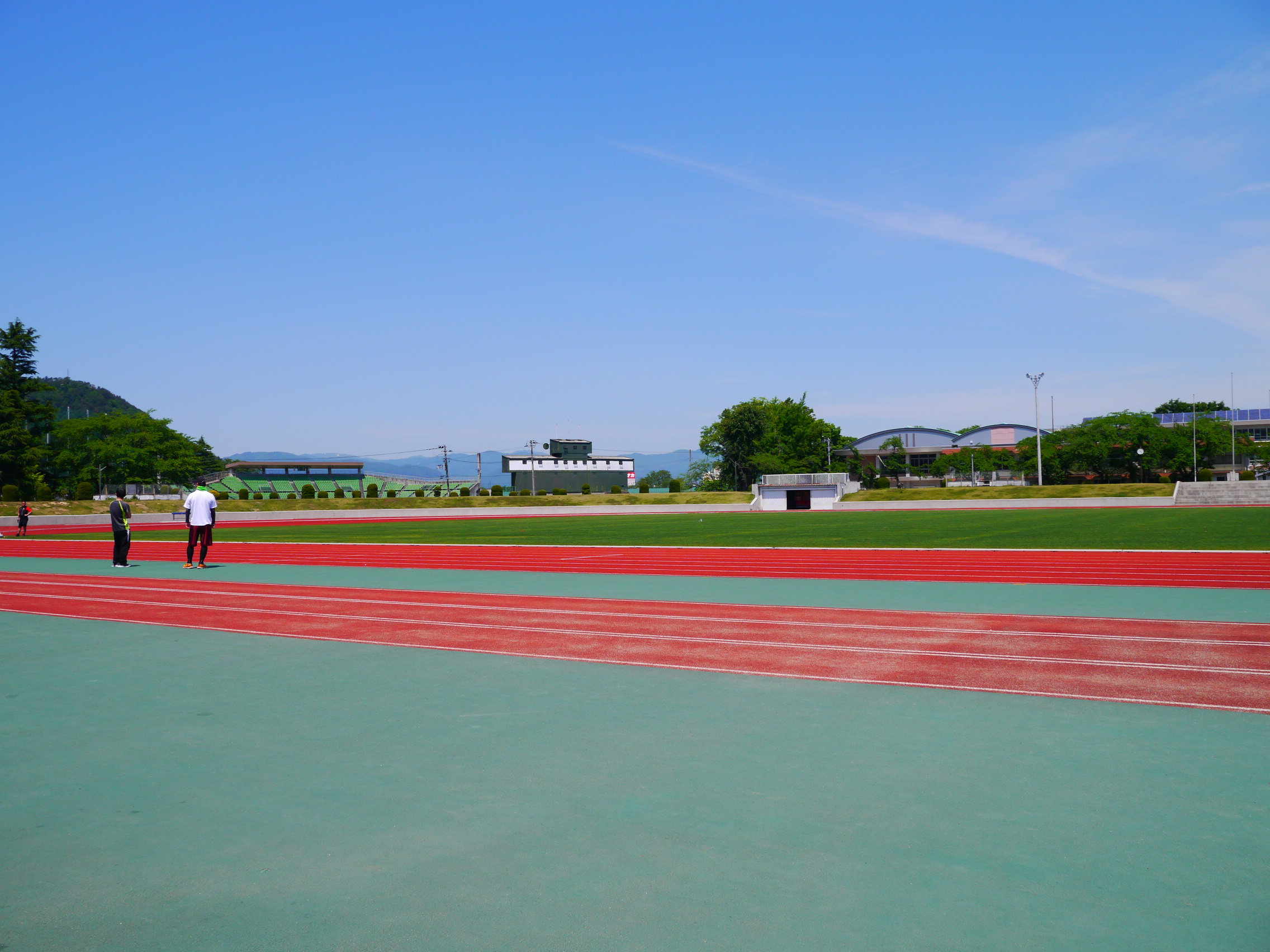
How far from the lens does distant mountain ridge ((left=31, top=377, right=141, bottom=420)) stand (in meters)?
149

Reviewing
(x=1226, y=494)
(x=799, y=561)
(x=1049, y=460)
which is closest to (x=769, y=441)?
(x=1049, y=460)

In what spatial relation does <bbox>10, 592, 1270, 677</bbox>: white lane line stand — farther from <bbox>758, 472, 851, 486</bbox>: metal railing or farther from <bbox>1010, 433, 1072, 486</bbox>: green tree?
<bbox>1010, 433, 1072, 486</bbox>: green tree

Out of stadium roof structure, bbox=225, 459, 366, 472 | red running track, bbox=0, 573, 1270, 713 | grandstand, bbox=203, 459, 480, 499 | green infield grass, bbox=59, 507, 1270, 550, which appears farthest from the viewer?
stadium roof structure, bbox=225, 459, 366, 472

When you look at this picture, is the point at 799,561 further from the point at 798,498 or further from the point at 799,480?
the point at 799,480

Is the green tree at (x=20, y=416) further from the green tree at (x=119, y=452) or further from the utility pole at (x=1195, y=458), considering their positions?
the utility pole at (x=1195, y=458)

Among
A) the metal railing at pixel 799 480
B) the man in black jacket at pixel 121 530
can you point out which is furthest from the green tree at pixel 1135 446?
the man in black jacket at pixel 121 530

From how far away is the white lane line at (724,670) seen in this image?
19.9 ft

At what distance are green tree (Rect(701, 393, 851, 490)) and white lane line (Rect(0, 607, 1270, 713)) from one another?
77.7 m

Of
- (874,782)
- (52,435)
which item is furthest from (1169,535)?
(52,435)

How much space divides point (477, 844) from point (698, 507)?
56.9 m

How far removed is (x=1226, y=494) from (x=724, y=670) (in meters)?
54.7

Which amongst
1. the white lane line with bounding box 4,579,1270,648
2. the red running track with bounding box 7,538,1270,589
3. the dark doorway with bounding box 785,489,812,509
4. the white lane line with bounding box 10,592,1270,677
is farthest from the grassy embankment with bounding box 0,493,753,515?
the white lane line with bounding box 10,592,1270,677

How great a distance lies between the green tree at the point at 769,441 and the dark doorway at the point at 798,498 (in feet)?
77.9

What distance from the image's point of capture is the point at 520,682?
6.98 metres
